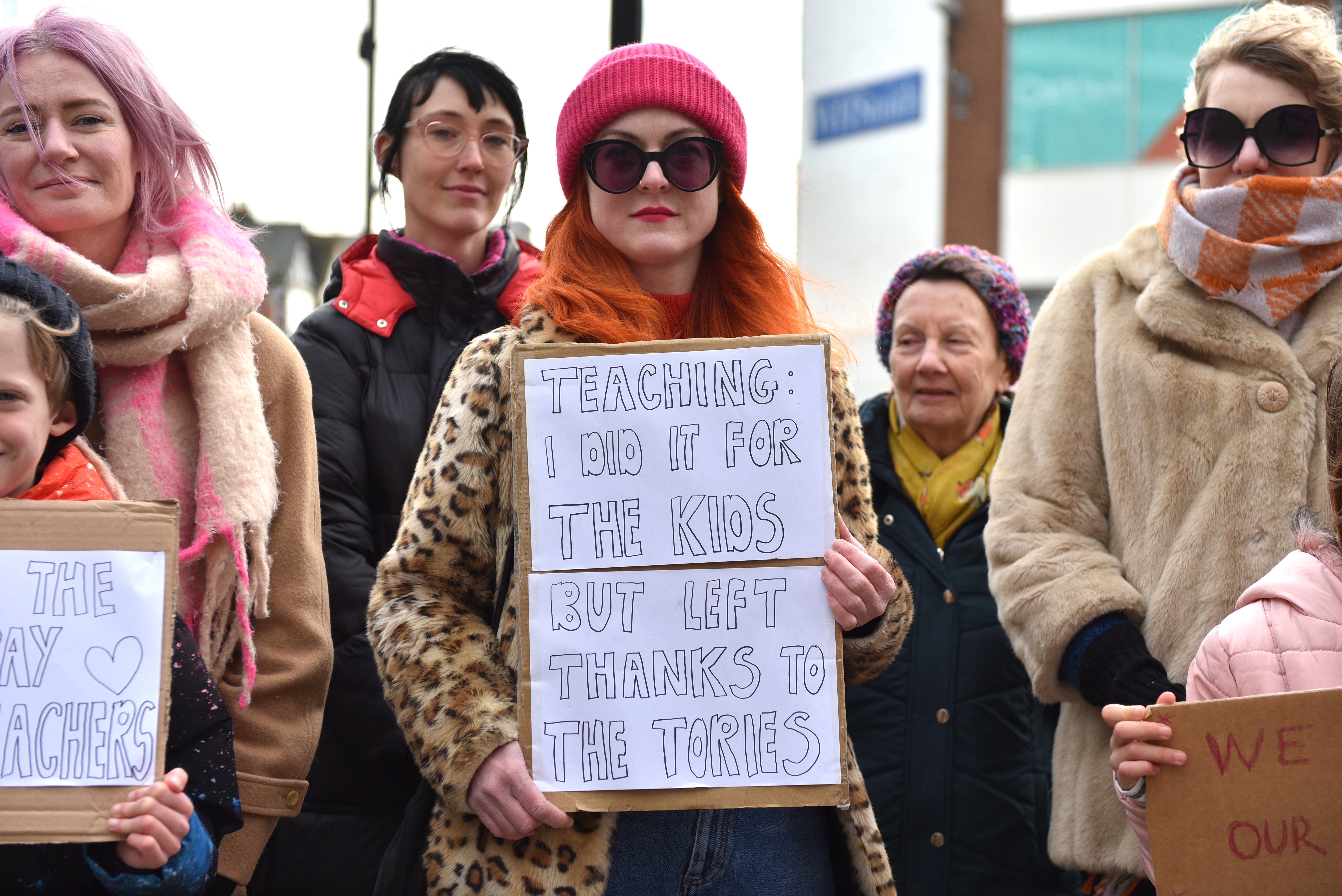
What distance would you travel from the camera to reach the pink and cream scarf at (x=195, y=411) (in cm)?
237

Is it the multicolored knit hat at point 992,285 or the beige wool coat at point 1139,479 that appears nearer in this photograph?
the beige wool coat at point 1139,479

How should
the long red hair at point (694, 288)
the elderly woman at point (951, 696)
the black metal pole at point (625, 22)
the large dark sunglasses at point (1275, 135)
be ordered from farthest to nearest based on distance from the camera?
the black metal pole at point (625, 22) < the elderly woman at point (951, 696) < the large dark sunglasses at point (1275, 135) < the long red hair at point (694, 288)

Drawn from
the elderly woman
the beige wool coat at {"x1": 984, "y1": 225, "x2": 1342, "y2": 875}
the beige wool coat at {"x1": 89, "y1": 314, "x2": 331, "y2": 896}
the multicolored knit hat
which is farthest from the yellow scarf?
the beige wool coat at {"x1": 89, "y1": 314, "x2": 331, "y2": 896}

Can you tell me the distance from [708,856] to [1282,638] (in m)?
0.98

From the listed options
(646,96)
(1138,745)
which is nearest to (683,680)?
(1138,745)

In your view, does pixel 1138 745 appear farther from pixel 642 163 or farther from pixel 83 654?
pixel 83 654

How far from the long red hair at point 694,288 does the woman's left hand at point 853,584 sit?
1.62 feet

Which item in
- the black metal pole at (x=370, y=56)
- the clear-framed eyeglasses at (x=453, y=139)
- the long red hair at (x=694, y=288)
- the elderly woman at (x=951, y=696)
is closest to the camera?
the long red hair at (x=694, y=288)

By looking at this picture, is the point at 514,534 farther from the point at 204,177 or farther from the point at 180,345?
the point at 204,177

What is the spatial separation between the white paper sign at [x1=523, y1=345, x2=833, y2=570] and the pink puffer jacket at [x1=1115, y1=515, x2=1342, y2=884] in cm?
66

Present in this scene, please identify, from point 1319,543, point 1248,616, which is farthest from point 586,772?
point 1319,543

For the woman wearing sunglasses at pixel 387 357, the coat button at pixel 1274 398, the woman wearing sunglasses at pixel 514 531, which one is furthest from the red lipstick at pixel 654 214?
the coat button at pixel 1274 398

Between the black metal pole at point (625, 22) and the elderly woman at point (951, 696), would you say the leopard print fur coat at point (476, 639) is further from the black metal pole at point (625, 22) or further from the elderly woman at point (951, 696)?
the black metal pole at point (625, 22)

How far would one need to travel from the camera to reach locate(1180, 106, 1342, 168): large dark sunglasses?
8.75 ft
